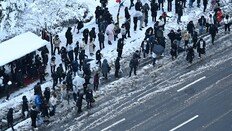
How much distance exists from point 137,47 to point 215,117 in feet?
26.5

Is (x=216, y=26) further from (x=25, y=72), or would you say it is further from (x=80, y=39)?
(x=25, y=72)

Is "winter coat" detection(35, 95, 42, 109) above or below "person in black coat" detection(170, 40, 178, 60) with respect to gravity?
below

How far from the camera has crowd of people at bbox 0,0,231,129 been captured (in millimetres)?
25781

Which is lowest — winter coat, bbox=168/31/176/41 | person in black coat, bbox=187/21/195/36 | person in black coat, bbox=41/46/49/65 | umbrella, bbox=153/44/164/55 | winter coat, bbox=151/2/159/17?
person in black coat, bbox=41/46/49/65

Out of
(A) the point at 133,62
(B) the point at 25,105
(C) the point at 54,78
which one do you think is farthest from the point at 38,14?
(B) the point at 25,105

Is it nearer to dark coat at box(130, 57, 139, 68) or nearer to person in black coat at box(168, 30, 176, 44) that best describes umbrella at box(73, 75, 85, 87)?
dark coat at box(130, 57, 139, 68)

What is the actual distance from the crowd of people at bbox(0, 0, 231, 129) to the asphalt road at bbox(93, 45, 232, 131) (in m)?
2.15

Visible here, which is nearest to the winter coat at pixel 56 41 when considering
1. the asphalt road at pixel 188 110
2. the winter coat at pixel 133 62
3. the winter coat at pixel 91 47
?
the winter coat at pixel 91 47

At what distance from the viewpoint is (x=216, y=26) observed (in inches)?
1188

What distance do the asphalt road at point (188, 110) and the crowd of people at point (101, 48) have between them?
2.15m

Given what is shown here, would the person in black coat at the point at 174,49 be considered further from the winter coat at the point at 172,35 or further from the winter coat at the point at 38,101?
the winter coat at the point at 38,101

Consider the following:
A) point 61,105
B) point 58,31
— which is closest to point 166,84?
point 61,105

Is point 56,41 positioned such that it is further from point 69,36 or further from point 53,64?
point 53,64

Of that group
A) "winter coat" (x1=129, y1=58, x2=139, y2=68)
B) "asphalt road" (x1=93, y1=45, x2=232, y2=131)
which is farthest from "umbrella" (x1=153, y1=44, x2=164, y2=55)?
"asphalt road" (x1=93, y1=45, x2=232, y2=131)
